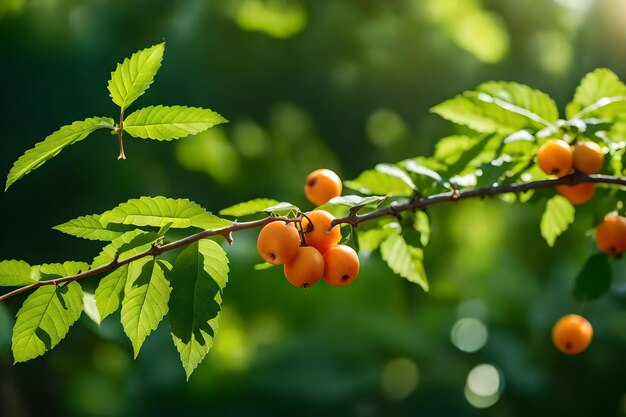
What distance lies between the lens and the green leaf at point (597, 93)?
122 centimetres

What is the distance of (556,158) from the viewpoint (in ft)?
3.71

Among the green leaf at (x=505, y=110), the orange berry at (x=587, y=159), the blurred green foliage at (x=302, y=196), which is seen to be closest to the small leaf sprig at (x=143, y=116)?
the green leaf at (x=505, y=110)

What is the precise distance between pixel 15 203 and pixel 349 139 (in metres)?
2.00

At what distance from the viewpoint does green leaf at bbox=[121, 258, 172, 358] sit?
0.89m

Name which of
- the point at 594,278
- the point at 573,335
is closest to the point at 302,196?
the point at 573,335

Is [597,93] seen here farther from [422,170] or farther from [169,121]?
[169,121]

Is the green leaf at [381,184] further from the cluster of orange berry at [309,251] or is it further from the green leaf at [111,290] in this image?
the green leaf at [111,290]

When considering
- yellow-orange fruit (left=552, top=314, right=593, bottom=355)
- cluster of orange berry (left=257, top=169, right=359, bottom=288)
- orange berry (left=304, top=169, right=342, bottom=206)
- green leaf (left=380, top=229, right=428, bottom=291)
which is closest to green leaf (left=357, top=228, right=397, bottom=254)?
green leaf (left=380, top=229, right=428, bottom=291)

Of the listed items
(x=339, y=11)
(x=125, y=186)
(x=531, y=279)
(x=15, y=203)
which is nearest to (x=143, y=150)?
(x=125, y=186)

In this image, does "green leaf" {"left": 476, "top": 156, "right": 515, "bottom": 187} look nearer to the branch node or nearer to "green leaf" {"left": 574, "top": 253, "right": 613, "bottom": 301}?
"green leaf" {"left": 574, "top": 253, "right": 613, "bottom": 301}

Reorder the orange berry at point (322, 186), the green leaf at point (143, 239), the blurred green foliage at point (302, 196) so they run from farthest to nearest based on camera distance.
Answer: the blurred green foliage at point (302, 196) → the orange berry at point (322, 186) → the green leaf at point (143, 239)

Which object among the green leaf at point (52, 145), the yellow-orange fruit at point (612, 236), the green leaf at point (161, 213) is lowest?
the yellow-orange fruit at point (612, 236)

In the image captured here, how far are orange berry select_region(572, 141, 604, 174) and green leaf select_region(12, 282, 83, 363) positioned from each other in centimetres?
→ 75

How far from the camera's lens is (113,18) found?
4.56m
